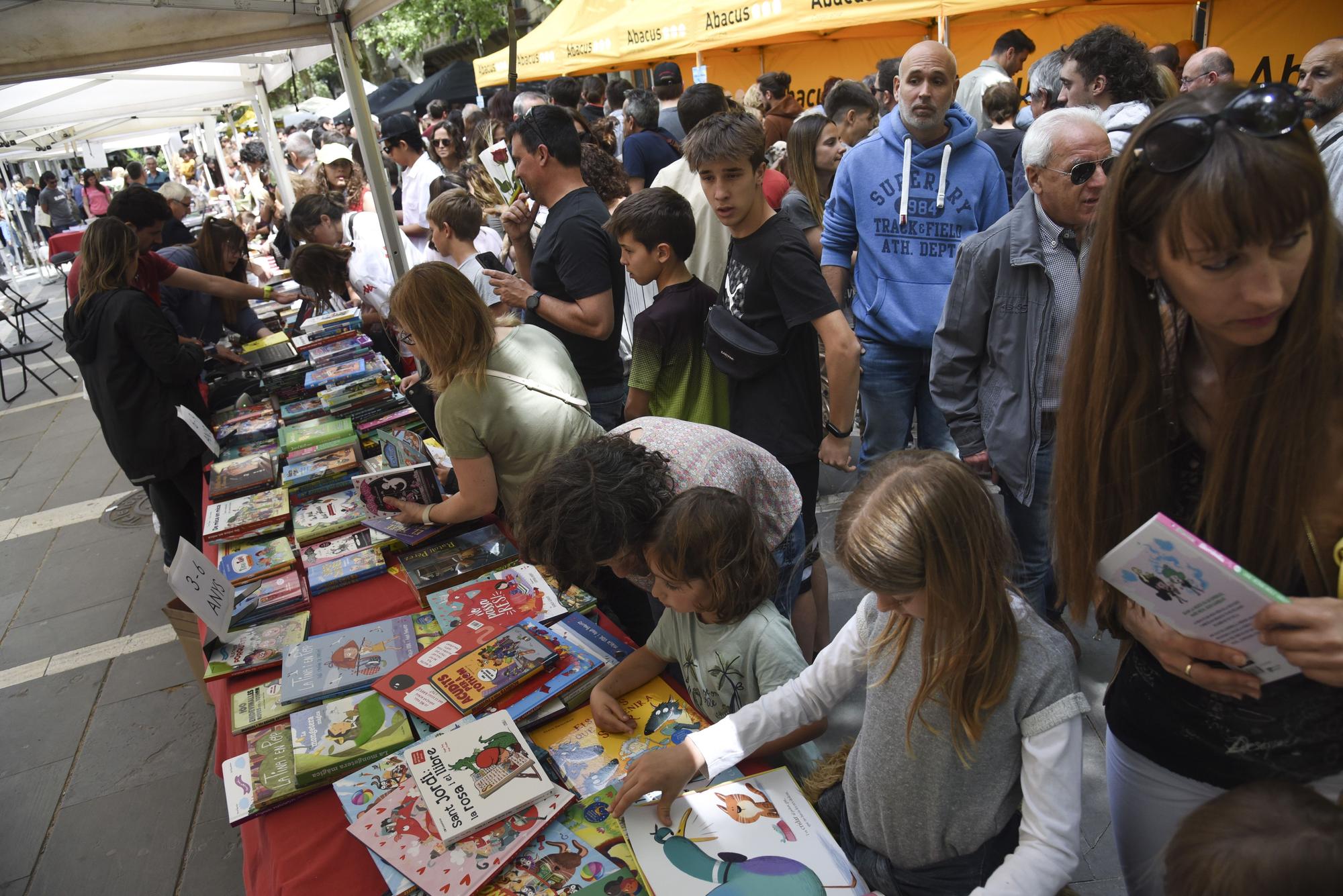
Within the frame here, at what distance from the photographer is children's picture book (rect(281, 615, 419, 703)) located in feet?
5.96

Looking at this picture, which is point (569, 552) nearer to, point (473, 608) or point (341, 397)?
point (473, 608)

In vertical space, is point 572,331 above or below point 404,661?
above

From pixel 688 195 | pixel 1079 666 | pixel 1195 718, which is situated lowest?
pixel 1079 666

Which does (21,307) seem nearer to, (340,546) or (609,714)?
(340,546)

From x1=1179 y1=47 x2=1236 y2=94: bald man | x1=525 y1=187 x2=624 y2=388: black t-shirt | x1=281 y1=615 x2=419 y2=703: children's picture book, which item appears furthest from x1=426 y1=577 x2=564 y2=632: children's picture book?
x1=1179 y1=47 x2=1236 y2=94: bald man

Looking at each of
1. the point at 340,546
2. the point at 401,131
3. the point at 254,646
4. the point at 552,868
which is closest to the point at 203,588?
the point at 254,646

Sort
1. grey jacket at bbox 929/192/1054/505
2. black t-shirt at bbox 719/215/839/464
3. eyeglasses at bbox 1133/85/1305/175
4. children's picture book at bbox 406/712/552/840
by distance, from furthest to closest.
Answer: black t-shirt at bbox 719/215/839/464, grey jacket at bbox 929/192/1054/505, children's picture book at bbox 406/712/552/840, eyeglasses at bbox 1133/85/1305/175

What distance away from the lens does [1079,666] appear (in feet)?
8.70

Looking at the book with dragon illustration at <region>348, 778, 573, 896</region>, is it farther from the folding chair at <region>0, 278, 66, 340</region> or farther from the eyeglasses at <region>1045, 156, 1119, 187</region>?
the folding chair at <region>0, 278, 66, 340</region>

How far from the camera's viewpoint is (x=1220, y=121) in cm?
87

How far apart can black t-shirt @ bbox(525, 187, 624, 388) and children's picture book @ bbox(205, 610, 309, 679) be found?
133cm

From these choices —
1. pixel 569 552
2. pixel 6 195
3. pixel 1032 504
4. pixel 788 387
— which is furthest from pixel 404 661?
pixel 6 195

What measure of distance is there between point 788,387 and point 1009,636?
1.31 metres

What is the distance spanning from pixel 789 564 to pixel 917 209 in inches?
60.3
